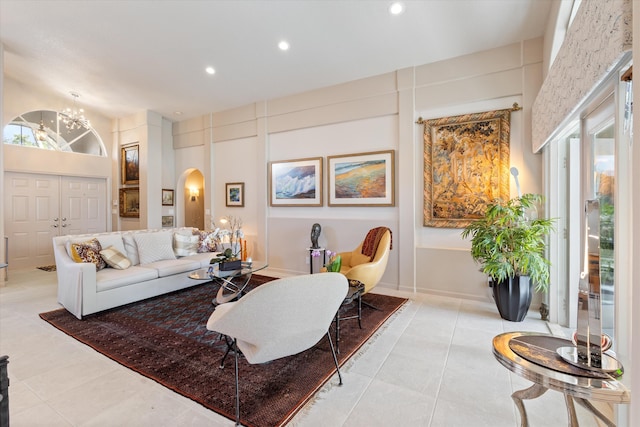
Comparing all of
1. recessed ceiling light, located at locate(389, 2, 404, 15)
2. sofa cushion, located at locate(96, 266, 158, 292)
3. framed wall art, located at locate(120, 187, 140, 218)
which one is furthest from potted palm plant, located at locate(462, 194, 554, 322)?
framed wall art, located at locate(120, 187, 140, 218)

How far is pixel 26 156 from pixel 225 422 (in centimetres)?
747

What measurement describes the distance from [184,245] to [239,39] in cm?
333

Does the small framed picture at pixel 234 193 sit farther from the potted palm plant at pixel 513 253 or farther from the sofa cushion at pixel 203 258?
the potted palm plant at pixel 513 253

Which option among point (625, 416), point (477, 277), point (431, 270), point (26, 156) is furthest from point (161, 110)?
point (625, 416)

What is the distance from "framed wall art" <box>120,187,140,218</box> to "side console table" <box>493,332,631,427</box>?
7852 millimetres

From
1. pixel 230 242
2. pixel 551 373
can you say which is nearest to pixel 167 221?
pixel 230 242

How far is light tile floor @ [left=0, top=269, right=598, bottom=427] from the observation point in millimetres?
1811

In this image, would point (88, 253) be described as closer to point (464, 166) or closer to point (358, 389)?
point (358, 389)

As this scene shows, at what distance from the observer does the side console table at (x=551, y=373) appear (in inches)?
41.0

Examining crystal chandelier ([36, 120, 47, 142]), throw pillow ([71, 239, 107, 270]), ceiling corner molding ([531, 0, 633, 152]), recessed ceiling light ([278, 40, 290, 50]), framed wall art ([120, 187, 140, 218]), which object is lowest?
throw pillow ([71, 239, 107, 270])

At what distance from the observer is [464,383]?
217 cm

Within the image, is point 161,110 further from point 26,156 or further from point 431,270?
point 431,270

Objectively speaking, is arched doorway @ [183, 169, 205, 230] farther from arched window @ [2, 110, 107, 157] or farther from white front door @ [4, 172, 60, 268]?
white front door @ [4, 172, 60, 268]

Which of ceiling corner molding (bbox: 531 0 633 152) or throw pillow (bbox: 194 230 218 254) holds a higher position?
ceiling corner molding (bbox: 531 0 633 152)
